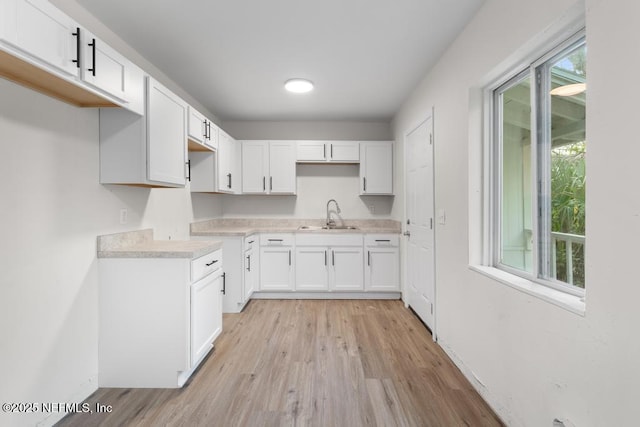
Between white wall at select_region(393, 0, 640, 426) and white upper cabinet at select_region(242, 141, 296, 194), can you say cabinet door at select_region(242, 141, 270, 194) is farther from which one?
white wall at select_region(393, 0, 640, 426)

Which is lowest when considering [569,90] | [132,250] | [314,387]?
[314,387]

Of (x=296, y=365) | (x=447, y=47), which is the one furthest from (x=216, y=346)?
(x=447, y=47)

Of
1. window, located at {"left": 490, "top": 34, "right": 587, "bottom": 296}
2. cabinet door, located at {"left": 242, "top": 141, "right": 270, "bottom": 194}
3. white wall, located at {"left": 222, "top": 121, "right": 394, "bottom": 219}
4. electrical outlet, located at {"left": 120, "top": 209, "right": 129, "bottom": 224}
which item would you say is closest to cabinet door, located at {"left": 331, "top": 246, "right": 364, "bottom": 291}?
white wall, located at {"left": 222, "top": 121, "right": 394, "bottom": 219}

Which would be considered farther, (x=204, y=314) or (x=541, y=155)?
(x=204, y=314)

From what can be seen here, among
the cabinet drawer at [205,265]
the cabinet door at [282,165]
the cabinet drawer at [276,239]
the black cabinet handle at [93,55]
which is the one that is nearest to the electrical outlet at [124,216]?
the cabinet drawer at [205,265]

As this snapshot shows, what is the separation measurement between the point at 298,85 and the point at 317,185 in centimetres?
175

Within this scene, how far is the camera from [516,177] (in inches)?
76.2

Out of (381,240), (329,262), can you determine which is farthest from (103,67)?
(381,240)

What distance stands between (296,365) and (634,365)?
1.95m

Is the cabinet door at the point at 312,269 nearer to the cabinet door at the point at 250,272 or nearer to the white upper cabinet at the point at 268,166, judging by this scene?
the cabinet door at the point at 250,272

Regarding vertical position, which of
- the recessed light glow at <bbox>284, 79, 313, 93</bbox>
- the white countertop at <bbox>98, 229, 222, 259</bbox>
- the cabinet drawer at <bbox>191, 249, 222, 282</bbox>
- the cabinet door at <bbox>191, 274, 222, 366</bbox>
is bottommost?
the cabinet door at <bbox>191, 274, 222, 366</bbox>

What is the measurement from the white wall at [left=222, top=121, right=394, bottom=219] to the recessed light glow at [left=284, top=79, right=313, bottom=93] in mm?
1321

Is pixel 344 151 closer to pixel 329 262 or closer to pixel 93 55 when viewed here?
pixel 329 262

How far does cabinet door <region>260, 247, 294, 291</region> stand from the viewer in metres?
4.02
